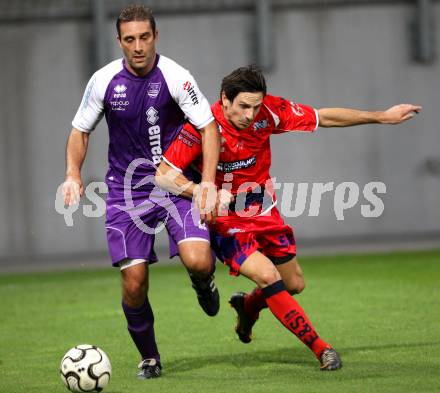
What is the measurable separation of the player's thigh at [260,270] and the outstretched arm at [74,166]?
3.26 feet

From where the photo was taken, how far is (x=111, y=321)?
27.9 feet

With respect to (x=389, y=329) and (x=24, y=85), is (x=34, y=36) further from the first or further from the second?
(x=389, y=329)

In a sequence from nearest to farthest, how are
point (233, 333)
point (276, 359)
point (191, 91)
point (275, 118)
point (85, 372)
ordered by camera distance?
point (85, 372), point (191, 91), point (275, 118), point (276, 359), point (233, 333)

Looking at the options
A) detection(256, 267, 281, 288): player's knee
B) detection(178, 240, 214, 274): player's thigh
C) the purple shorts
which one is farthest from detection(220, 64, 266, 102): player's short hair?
detection(256, 267, 281, 288): player's knee

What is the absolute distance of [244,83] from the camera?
5.91 m

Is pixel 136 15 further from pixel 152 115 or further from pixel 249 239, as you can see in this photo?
pixel 249 239

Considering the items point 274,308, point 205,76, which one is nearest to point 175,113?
point 274,308

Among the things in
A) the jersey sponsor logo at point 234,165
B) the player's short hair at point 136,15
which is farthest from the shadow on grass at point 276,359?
the player's short hair at point 136,15

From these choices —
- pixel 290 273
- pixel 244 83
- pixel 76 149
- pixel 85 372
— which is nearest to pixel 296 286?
pixel 290 273

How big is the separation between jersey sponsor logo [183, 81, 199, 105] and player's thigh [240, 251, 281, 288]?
0.91 metres

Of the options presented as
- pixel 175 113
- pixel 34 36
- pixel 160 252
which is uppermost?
pixel 34 36

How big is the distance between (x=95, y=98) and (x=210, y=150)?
2.40 ft

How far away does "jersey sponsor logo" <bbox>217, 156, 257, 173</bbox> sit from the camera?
20.5 feet

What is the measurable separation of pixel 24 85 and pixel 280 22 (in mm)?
3575
